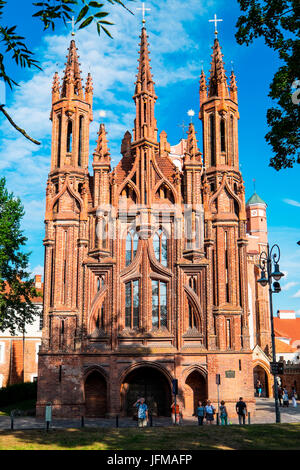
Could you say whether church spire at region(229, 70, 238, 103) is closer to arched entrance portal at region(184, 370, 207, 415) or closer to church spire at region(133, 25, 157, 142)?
church spire at region(133, 25, 157, 142)

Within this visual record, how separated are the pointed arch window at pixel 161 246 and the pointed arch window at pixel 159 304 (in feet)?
4.89

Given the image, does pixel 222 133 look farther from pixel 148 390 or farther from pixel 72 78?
pixel 148 390

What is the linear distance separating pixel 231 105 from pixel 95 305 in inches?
662

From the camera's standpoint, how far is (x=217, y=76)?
35.6 m

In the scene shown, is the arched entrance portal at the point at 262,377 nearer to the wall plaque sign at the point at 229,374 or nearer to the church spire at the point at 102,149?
the wall plaque sign at the point at 229,374

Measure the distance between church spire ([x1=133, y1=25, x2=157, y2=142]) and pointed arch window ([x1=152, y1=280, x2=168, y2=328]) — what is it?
10.1 meters

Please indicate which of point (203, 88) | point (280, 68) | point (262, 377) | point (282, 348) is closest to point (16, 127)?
point (280, 68)

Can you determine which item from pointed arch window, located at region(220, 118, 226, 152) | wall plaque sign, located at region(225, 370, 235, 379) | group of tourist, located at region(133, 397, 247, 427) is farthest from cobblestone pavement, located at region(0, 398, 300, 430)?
pointed arch window, located at region(220, 118, 226, 152)

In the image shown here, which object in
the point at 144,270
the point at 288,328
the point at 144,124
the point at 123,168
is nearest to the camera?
the point at 144,270

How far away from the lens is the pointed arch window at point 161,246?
32.1 m

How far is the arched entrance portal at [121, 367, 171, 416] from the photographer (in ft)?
99.1

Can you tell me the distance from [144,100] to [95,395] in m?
19.9

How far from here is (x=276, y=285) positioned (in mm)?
22453
